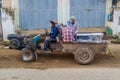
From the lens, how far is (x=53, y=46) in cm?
1211

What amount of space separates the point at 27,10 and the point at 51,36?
4940 mm

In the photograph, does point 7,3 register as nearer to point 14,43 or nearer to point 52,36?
point 14,43

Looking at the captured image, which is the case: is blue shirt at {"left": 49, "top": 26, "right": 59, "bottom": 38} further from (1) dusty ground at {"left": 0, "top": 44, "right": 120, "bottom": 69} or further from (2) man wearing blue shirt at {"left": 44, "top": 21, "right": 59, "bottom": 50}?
(1) dusty ground at {"left": 0, "top": 44, "right": 120, "bottom": 69}

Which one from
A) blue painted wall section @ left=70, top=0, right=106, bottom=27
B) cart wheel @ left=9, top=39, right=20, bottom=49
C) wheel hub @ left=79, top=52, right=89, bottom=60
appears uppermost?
blue painted wall section @ left=70, top=0, right=106, bottom=27

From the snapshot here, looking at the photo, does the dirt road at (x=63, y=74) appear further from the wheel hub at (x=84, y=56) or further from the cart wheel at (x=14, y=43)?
the cart wheel at (x=14, y=43)

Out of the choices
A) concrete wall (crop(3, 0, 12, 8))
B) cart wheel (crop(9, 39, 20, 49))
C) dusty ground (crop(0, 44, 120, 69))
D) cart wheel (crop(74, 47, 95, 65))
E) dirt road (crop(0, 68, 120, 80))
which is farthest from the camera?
concrete wall (crop(3, 0, 12, 8))

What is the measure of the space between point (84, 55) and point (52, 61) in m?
1.26

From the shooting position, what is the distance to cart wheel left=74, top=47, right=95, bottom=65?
11.7m

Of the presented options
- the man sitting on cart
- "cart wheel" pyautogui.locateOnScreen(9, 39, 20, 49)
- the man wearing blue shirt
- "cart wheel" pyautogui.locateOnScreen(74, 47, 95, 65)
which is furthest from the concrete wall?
"cart wheel" pyautogui.locateOnScreen(74, 47, 95, 65)

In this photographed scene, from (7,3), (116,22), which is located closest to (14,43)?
(7,3)

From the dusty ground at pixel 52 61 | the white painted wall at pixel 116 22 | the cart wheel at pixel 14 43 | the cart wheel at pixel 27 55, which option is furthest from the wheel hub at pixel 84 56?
the white painted wall at pixel 116 22

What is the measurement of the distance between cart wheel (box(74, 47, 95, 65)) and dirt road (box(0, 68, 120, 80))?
2.21ft

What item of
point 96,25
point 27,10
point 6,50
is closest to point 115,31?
point 96,25

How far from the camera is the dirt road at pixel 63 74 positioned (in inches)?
391
